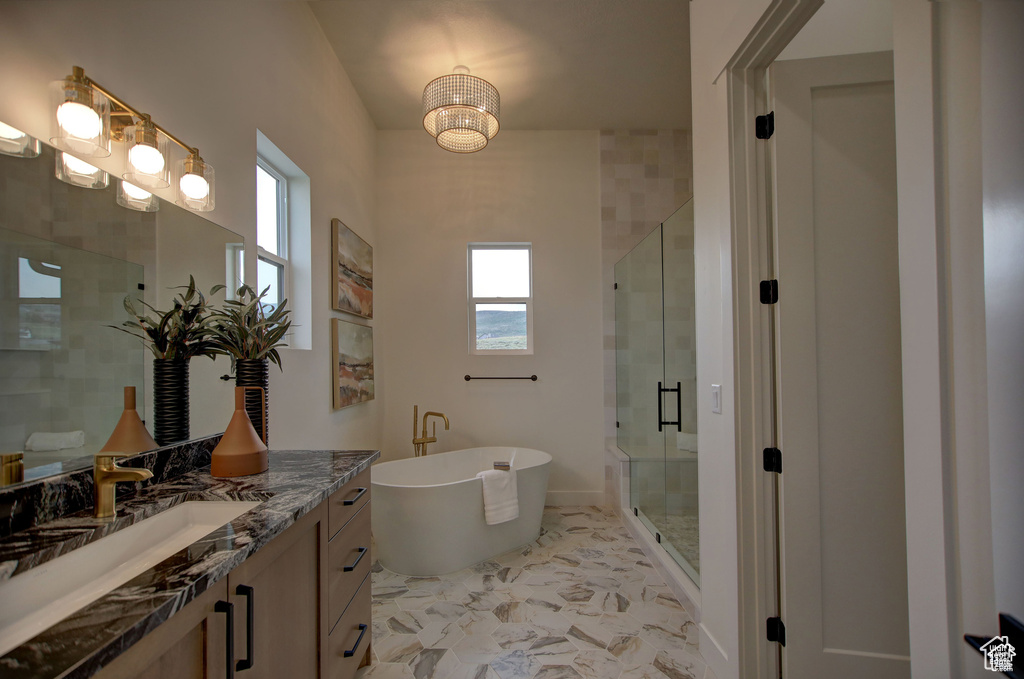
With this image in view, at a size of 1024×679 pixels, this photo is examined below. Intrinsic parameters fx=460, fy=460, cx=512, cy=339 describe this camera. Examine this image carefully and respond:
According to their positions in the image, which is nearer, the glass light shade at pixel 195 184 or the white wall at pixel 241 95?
the white wall at pixel 241 95

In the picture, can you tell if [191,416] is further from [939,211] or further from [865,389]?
[865,389]

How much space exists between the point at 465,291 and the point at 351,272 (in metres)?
1.02

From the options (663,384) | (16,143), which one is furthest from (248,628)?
(663,384)

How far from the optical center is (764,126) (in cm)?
157

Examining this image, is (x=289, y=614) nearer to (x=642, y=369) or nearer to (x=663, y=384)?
(x=663, y=384)

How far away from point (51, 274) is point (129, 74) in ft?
2.34

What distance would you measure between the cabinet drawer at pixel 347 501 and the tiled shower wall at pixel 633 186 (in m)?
2.52

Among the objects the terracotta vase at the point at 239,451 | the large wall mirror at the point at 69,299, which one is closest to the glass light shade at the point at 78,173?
the large wall mirror at the point at 69,299

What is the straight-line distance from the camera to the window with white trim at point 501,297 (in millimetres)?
3898

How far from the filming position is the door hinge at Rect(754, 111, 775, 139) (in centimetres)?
156

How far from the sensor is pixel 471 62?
2.94m

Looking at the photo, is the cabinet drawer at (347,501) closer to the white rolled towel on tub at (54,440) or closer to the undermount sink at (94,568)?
the undermount sink at (94,568)

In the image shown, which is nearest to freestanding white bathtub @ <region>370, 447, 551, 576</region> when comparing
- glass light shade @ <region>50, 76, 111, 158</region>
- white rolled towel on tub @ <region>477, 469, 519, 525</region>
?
white rolled towel on tub @ <region>477, 469, 519, 525</region>

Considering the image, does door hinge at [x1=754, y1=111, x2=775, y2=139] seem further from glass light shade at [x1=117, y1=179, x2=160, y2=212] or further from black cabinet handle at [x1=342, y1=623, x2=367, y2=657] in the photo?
black cabinet handle at [x1=342, y1=623, x2=367, y2=657]
